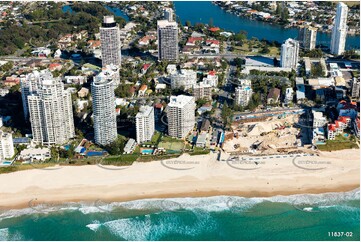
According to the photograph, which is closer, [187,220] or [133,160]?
[187,220]

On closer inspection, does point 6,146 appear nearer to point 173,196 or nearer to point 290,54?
point 173,196

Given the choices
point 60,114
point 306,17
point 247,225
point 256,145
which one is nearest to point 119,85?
point 60,114

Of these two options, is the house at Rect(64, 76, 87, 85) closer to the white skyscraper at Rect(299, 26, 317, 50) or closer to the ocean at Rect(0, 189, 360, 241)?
the ocean at Rect(0, 189, 360, 241)

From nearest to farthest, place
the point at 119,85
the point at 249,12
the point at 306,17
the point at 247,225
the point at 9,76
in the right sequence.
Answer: the point at 247,225, the point at 119,85, the point at 9,76, the point at 306,17, the point at 249,12

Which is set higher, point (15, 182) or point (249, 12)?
point (249, 12)

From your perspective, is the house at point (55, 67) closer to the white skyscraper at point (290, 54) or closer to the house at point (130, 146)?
the house at point (130, 146)

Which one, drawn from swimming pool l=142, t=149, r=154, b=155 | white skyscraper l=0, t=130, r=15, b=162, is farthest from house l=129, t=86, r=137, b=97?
white skyscraper l=0, t=130, r=15, b=162

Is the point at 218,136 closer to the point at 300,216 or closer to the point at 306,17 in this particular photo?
the point at 300,216

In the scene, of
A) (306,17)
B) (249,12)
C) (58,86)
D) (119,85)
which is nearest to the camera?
(58,86)
